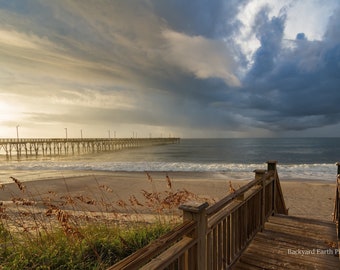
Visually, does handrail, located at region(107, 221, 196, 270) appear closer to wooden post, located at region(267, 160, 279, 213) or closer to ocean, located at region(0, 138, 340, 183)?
wooden post, located at region(267, 160, 279, 213)

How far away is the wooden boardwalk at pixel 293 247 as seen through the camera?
3.43 m

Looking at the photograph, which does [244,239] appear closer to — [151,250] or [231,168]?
[151,250]

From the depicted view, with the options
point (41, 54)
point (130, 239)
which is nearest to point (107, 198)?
point (130, 239)

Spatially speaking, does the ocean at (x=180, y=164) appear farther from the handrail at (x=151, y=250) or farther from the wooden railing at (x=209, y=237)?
the handrail at (x=151, y=250)

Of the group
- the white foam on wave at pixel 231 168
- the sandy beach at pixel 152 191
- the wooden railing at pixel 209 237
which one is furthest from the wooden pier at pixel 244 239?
the white foam on wave at pixel 231 168

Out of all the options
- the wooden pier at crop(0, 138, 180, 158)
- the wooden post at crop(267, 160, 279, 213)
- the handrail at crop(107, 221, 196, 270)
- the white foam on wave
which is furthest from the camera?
the wooden pier at crop(0, 138, 180, 158)

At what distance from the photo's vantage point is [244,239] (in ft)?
12.2

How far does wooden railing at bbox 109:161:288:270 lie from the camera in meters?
1.51

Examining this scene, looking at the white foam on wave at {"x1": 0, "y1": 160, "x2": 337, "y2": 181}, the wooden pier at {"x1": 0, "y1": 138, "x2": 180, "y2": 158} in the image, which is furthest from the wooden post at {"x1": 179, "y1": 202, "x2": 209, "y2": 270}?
the wooden pier at {"x1": 0, "y1": 138, "x2": 180, "y2": 158}

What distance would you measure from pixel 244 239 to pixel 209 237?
1.80 meters

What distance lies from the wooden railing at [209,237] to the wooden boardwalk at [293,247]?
7.9 inches

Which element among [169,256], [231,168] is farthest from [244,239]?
[231,168]

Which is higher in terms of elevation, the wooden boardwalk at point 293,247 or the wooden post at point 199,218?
the wooden post at point 199,218

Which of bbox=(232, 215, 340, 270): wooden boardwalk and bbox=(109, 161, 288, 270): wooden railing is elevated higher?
bbox=(109, 161, 288, 270): wooden railing
